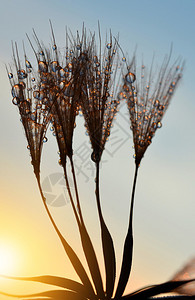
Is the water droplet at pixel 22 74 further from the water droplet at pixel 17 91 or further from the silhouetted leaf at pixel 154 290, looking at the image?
the silhouetted leaf at pixel 154 290

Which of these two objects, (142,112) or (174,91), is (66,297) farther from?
(174,91)

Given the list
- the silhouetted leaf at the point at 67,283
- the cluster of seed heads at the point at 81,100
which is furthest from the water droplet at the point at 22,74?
the silhouetted leaf at the point at 67,283

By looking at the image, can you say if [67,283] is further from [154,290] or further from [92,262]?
[154,290]

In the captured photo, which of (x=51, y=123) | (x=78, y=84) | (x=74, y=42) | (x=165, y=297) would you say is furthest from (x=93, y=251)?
(x=74, y=42)

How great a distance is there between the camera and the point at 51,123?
1.19 meters

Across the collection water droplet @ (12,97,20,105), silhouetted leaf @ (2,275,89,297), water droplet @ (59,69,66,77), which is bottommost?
silhouetted leaf @ (2,275,89,297)

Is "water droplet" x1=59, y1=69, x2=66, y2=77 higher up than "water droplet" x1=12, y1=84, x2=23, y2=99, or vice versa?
"water droplet" x1=59, y1=69, x2=66, y2=77

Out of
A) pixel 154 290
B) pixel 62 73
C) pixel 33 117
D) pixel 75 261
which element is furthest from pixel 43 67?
pixel 154 290

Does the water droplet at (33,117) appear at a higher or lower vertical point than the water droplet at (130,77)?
lower

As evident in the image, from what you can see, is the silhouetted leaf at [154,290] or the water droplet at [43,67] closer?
the silhouetted leaf at [154,290]

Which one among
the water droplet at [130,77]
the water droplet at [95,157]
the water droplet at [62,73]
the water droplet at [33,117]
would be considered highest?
the water droplet at [62,73]

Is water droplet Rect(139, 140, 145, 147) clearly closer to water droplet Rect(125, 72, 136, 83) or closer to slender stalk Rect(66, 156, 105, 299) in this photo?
water droplet Rect(125, 72, 136, 83)

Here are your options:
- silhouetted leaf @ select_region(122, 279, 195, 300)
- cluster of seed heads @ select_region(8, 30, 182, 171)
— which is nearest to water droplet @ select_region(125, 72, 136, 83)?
cluster of seed heads @ select_region(8, 30, 182, 171)

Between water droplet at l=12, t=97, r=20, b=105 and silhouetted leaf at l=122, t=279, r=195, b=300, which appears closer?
silhouetted leaf at l=122, t=279, r=195, b=300
